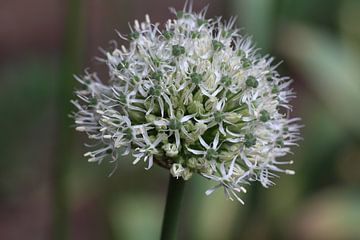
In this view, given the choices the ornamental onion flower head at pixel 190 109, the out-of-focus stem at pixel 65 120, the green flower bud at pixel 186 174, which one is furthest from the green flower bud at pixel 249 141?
the out-of-focus stem at pixel 65 120

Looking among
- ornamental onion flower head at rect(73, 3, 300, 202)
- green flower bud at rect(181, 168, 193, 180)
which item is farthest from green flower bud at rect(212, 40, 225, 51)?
green flower bud at rect(181, 168, 193, 180)

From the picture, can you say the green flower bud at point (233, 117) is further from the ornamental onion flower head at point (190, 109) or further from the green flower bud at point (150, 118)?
the green flower bud at point (150, 118)

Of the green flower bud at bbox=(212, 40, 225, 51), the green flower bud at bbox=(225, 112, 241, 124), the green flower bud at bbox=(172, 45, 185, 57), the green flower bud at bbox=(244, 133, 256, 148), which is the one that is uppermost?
the green flower bud at bbox=(212, 40, 225, 51)

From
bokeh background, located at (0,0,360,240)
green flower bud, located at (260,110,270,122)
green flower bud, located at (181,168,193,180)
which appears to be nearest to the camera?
green flower bud, located at (181,168,193,180)

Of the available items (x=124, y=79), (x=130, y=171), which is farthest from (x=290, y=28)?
(x=124, y=79)

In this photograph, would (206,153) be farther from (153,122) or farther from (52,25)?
(52,25)

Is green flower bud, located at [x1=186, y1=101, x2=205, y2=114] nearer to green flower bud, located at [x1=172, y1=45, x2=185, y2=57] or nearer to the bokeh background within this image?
green flower bud, located at [x1=172, y1=45, x2=185, y2=57]

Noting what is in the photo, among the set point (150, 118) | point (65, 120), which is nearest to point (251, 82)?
point (150, 118)

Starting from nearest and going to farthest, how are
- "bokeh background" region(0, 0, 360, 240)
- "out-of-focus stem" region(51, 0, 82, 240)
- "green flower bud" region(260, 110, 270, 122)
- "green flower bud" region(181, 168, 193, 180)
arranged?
"green flower bud" region(181, 168, 193, 180), "green flower bud" region(260, 110, 270, 122), "out-of-focus stem" region(51, 0, 82, 240), "bokeh background" region(0, 0, 360, 240)
